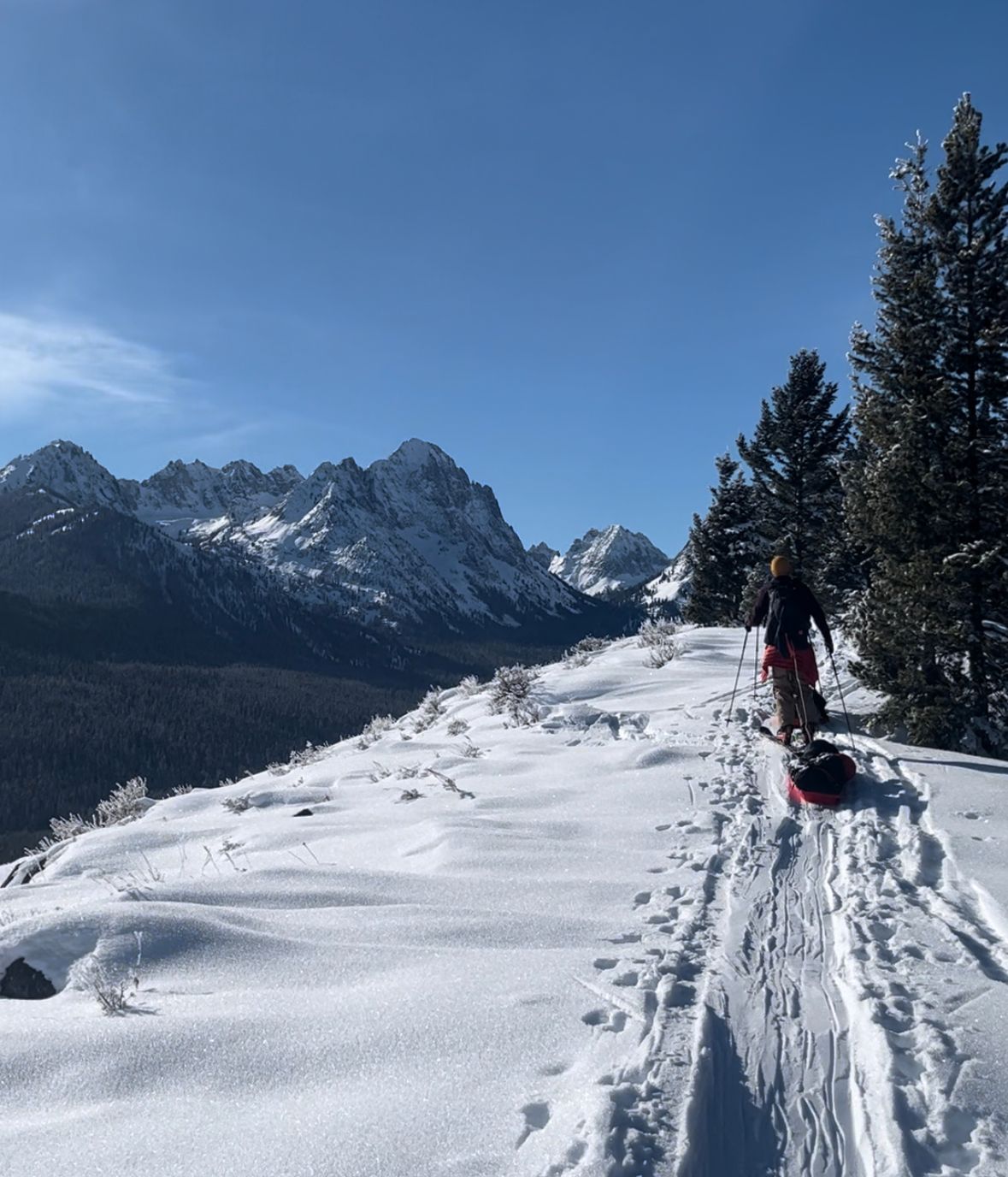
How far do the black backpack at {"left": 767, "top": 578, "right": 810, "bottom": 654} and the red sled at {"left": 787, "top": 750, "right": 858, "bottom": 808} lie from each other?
95.7 inches

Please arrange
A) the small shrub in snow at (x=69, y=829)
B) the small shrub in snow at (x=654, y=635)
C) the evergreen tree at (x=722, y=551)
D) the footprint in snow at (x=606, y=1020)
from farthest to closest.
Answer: the evergreen tree at (x=722, y=551) → the small shrub in snow at (x=654, y=635) → the small shrub in snow at (x=69, y=829) → the footprint in snow at (x=606, y=1020)

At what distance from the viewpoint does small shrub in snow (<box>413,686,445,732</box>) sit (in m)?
15.8

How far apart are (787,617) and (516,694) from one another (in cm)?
581

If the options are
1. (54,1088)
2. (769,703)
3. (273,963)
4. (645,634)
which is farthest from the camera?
(645,634)

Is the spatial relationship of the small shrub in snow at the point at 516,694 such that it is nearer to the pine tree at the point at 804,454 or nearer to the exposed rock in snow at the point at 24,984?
the exposed rock in snow at the point at 24,984

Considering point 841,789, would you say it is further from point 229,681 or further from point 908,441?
point 229,681

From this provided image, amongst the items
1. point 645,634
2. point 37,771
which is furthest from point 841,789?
point 37,771

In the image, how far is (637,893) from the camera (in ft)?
19.3

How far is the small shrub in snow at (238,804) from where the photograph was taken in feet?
35.9

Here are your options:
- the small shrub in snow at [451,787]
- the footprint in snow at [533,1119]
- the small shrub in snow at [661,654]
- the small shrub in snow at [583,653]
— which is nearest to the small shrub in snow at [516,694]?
the small shrub in snow at [583,653]

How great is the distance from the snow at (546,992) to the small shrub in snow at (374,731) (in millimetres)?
6504

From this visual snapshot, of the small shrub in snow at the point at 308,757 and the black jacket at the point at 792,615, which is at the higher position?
the black jacket at the point at 792,615

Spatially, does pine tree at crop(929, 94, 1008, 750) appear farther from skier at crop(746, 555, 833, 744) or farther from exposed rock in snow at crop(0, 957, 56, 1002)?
exposed rock in snow at crop(0, 957, 56, 1002)

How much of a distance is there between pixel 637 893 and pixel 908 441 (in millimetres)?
8269
